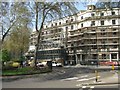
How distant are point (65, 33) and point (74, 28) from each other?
4.74m

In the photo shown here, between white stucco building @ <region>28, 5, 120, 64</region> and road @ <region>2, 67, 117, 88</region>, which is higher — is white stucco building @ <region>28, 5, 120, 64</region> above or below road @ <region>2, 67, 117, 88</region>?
above

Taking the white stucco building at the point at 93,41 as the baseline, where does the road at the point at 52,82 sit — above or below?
below

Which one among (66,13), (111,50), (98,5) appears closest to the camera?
(98,5)

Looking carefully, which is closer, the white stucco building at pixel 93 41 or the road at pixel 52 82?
the road at pixel 52 82

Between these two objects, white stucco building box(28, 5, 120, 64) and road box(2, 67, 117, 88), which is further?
white stucco building box(28, 5, 120, 64)

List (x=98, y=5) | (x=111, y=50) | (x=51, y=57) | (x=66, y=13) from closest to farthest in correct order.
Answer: (x=98, y=5), (x=66, y=13), (x=111, y=50), (x=51, y=57)

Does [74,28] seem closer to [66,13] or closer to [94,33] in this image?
[94,33]

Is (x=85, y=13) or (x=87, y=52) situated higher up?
(x=85, y=13)

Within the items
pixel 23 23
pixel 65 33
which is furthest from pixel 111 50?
pixel 23 23

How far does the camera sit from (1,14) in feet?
126

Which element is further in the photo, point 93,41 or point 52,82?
point 93,41

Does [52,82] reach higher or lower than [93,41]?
lower

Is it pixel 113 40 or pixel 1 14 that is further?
pixel 113 40

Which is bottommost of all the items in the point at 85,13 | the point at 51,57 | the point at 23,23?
the point at 51,57
